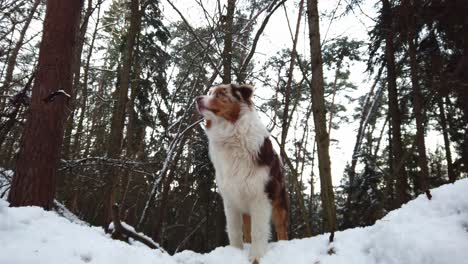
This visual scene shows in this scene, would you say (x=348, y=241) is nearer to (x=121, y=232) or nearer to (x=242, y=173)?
(x=242, y=173)

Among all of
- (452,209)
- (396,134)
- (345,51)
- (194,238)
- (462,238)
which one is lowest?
(194,238)

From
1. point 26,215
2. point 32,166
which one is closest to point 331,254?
point 26,215

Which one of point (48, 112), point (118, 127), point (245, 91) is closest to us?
point (48, 112)

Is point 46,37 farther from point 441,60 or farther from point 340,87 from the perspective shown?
point 340,87

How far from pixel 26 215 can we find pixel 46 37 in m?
2.82

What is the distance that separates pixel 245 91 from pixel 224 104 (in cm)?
40

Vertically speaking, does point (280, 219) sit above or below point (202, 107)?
below

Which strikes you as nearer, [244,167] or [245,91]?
[244,167]

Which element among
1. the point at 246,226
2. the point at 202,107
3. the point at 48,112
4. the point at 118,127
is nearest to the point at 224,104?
the point at 202,107

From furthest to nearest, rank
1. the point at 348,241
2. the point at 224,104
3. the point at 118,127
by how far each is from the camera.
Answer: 1. the point at 118,127
2. the point at 224,104
3. the point at 348,241

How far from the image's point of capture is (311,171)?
27.9m

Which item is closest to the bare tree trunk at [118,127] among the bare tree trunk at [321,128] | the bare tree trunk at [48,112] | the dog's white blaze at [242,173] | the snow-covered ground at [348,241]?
the bare tree trunk at [48,112]

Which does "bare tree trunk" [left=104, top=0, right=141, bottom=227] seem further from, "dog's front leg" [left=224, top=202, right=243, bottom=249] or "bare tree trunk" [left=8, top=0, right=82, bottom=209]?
"dog's front leg" [left=224, top=202, right=243, bottom=249]

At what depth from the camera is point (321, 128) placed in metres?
6.11
